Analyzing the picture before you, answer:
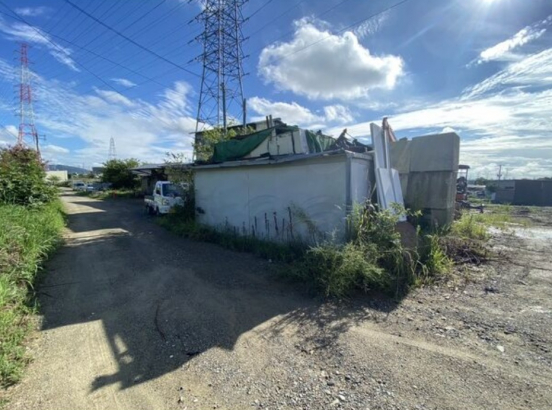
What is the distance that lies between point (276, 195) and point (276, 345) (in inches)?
162

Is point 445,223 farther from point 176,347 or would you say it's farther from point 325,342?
point 176,347

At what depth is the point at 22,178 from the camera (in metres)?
7.98

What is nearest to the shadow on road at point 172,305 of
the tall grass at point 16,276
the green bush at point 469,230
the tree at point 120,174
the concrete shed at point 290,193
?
the tall grass at point 16,276

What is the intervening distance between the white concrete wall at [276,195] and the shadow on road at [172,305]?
126cm

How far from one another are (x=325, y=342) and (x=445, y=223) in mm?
5967

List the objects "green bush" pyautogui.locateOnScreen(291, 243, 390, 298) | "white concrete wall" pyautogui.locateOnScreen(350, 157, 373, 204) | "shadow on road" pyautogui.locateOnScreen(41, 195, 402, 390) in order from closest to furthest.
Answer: "shadow on road" pyautogui.locateOnScreen(41, 195, 402, 390)
"green bush" pyautogui.locateOnScreen(291, 243, 390, 298)
"white concrete wall" pyautogui.locateOnScreen(350, 157, 373, 204)

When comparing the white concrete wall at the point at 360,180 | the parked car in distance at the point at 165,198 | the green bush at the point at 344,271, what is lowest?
the green bush at the point at 344,271

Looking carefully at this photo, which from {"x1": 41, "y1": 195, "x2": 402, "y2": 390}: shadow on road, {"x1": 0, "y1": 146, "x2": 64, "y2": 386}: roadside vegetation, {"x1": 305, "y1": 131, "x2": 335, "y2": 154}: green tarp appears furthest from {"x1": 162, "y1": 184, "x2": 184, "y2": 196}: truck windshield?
{"x1": 305, "y1": 131, "x2": 335, "y2": 154}: green tarp

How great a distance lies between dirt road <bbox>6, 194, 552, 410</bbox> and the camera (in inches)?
85.9

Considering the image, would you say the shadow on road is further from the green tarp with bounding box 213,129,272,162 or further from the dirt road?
the green tarp with bounding box 213,129,272,162

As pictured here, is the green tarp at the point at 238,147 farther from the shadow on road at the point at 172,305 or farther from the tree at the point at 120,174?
the tree at the point at 120,174

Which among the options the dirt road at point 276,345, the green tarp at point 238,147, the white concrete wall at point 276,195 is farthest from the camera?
the green tarp at point 238,147

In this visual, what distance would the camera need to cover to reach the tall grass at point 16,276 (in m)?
2.55

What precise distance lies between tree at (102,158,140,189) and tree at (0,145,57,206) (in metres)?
18.0
